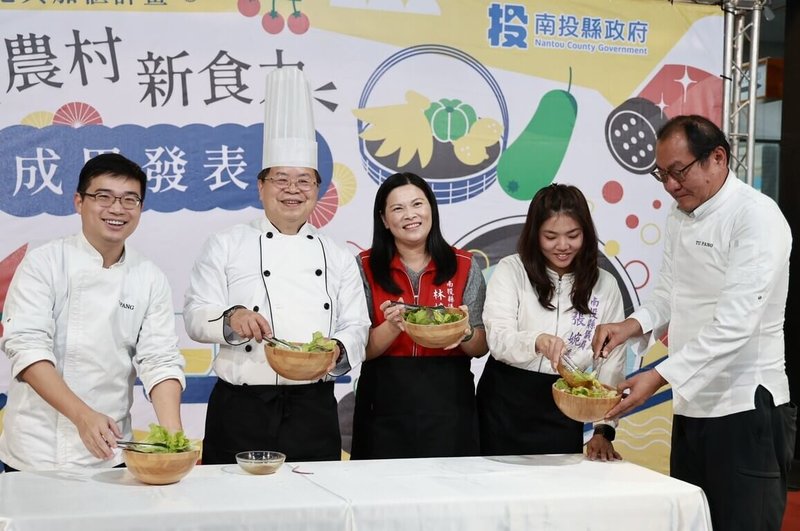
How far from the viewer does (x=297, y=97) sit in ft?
10.5

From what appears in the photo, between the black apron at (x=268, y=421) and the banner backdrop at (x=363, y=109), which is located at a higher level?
the banner backdrop at (x=363, y=109)

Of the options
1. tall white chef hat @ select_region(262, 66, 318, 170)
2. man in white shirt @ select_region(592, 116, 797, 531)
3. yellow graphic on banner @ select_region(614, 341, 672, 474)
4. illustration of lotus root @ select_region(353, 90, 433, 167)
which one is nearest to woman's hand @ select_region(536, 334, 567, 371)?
man in white shirt @ select_region(592, 116, 797, 531)

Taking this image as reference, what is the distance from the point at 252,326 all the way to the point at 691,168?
1.41 meters

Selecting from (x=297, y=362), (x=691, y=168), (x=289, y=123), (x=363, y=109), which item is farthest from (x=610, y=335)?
(x=363, y=109)

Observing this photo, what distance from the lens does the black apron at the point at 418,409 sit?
310 centimetres

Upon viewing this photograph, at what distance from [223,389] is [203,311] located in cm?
28

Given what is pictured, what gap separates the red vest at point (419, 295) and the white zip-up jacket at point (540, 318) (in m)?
0.12

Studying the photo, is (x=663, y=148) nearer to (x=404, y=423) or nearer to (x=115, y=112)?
(x=404, y=423)

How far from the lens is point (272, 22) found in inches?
168

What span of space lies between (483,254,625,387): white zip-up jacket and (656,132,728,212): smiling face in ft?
1.54

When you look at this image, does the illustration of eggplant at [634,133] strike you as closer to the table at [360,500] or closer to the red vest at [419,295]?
the red vest at [419,295]

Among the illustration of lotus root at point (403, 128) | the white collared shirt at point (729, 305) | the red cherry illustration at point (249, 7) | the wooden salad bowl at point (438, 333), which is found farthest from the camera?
the illustration of lotus root at point (403, 128)

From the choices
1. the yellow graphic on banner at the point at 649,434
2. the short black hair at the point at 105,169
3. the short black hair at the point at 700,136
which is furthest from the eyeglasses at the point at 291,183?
the yellow graphic on banner at the point at 649,434

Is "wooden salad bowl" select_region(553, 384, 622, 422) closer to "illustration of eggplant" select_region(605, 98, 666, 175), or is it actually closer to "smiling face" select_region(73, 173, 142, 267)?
"smiling face" select_region(73, 173, 142, 267)
